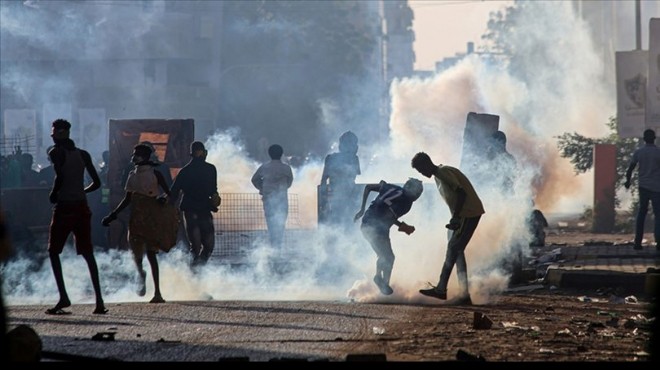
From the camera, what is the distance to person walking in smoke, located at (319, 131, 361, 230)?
759 inches

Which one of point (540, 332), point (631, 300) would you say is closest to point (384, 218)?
point (631, 300)

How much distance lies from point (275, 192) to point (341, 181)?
1.03m

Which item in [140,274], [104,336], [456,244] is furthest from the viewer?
[140,274]

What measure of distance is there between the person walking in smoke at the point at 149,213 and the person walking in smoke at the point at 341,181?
4752mm

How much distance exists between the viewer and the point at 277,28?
261 ft

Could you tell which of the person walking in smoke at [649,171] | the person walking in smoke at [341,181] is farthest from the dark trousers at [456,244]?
the person walking in smoke at [649,171]

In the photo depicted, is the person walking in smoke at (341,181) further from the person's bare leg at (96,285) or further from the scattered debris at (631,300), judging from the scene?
the person's bare leg at (96,285)

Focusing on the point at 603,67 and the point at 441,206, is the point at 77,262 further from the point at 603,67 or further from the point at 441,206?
the point at 603,67

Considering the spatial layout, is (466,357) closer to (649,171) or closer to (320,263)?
(320,263)

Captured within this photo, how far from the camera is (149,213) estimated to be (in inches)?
576

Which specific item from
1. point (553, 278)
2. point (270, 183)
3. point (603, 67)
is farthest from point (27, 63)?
point (553, 278)

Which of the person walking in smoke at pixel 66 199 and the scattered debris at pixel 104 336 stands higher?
the person walking in smoke at pixel 66 199

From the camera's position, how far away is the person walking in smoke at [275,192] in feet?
65.2

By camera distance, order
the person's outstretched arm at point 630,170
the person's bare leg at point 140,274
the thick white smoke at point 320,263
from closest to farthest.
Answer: the person's bare leg at point 140,274 → the thick white smoke at point 320,263 → the person's outstretched arm at point 630,170
